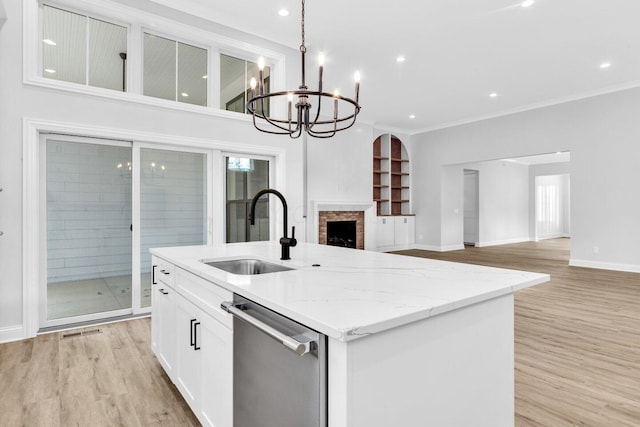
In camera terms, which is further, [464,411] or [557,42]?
[557,42]

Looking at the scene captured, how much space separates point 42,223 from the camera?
10.8 feet

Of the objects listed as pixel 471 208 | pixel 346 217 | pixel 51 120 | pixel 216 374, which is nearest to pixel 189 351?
pixel 216 374

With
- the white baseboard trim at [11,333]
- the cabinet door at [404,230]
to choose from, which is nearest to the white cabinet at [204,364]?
the white baseboard trim at [11,333]

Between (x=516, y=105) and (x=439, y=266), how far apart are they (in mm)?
6643

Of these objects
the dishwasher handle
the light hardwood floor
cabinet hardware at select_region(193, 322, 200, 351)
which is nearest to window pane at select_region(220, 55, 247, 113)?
the light hardwood floor

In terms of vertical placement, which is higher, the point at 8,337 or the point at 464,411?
the point at 464,411

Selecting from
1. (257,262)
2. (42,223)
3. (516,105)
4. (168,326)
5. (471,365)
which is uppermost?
(516,105)

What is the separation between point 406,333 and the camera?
3.48 feet

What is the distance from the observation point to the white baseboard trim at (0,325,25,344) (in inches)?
119

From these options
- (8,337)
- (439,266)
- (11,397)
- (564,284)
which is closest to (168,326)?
(11,397)

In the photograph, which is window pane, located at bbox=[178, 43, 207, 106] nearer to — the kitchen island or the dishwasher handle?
the kitchen island

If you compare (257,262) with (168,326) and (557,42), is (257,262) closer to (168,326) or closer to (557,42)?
(168,326)

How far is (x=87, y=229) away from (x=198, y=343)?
2.60 m

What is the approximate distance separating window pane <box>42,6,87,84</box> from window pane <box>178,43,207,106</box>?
3.13 feet
